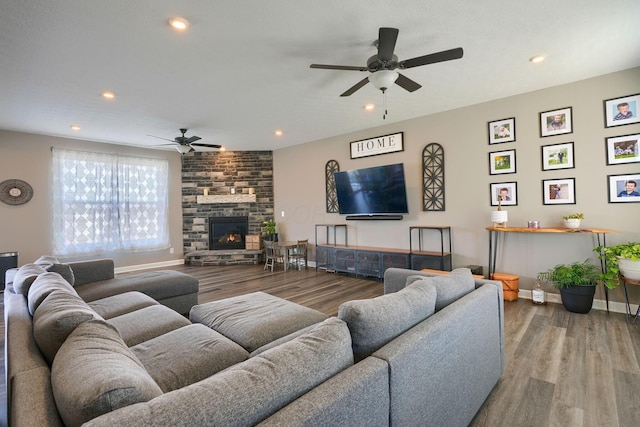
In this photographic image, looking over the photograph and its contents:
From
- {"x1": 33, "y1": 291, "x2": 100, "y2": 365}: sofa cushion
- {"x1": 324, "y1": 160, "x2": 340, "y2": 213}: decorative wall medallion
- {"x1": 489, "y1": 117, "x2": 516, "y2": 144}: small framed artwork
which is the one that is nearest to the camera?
{"x1": 33, "y1": 291, "x2": 100, "y2": 365}: sofa cushion

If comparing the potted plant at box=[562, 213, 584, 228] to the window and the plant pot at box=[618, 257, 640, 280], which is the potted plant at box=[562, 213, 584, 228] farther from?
the window

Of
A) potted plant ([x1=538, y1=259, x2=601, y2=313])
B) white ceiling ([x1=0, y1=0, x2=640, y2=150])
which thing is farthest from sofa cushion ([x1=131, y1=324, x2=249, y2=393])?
potted plant ([x1=538, y1=259, x2=601, y2=313])

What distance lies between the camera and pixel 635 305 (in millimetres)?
3289

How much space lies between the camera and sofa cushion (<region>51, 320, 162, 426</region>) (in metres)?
0.73

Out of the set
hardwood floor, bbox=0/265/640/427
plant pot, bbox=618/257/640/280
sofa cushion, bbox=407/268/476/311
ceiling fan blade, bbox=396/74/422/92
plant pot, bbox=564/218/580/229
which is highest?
ceiling fan blade, bbox=396/74/422/92

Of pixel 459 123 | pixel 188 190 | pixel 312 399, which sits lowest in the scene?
pixel 312 399

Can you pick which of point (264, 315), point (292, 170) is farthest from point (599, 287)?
point (292, 170)

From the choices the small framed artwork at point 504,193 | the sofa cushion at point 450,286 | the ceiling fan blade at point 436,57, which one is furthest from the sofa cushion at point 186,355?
the small framed artwork at point 504,193

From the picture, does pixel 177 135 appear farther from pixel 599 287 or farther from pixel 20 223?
pixel 599 287

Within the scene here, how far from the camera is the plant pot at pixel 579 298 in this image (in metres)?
3.24

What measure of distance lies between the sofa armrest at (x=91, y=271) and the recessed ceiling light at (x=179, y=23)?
265 centimetres

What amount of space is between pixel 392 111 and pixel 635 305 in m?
3.75

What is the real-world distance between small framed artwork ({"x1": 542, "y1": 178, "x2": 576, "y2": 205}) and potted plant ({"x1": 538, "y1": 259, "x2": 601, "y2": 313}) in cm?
79

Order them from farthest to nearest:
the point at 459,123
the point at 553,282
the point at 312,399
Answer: the point at 459,123
the point at 553,282
the point at 312,399
